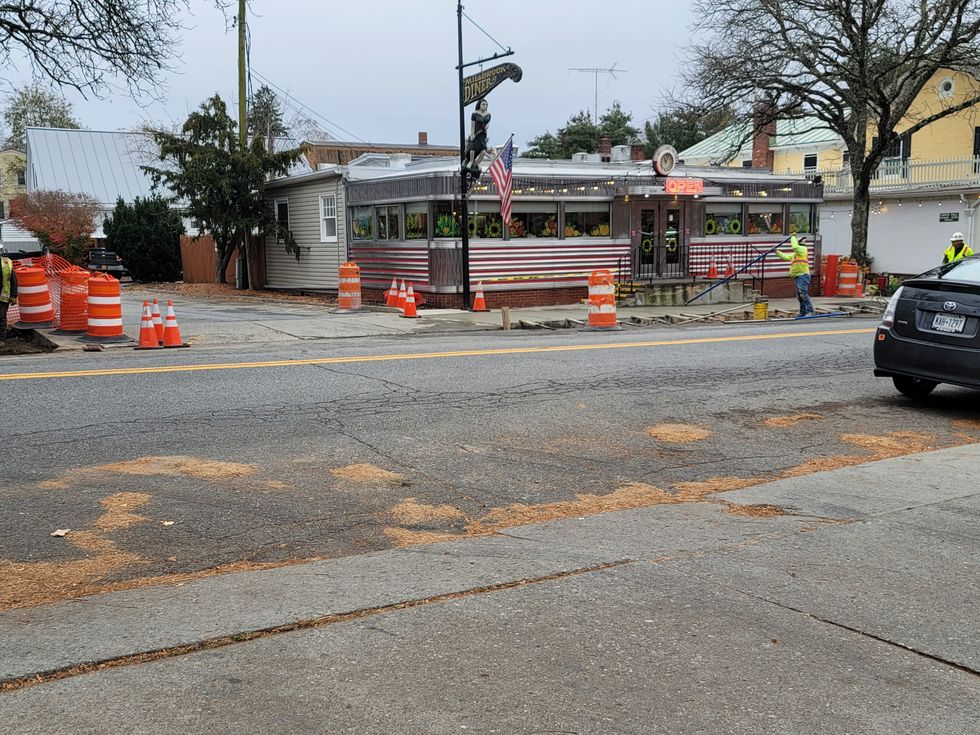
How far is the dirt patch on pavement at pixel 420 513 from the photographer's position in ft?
19.1

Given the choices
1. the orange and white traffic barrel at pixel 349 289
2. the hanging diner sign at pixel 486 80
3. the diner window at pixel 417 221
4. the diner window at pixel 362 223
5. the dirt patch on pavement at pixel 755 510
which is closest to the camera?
the dirt patch on pavement at pixel 755 510

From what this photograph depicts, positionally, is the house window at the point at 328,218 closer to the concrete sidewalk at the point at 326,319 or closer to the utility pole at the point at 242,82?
the concrete sidewalk at the point at 326,319

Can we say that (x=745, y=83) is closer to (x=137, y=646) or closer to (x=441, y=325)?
(x=441, y=325)

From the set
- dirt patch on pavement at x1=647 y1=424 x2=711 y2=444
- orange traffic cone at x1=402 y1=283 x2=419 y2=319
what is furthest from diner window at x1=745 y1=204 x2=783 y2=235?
dirt patch on pavement at x1=647 y1=424 x2=711 y2=444

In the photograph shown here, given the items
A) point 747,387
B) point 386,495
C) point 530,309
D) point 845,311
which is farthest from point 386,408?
point 845,311

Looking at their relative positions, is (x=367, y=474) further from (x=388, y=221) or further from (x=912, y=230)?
(x=912, y=230)

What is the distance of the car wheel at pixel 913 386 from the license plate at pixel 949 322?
849 mm

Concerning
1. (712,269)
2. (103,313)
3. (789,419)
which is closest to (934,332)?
(789,419)

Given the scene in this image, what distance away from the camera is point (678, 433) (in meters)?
8.36

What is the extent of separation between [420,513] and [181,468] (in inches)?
80.2

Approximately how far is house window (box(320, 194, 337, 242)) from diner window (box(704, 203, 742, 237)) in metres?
10.9

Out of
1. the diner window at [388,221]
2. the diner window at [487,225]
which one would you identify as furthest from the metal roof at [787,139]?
the diner window at [388,221]

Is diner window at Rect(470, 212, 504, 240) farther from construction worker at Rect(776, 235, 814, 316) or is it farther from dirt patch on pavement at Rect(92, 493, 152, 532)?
dirt patch on pavement at Rect(92, 493, 152, 532)

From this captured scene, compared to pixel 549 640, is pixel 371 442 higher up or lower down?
higher up
